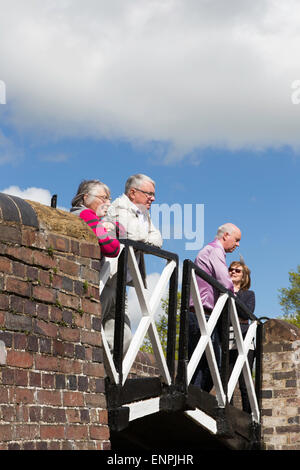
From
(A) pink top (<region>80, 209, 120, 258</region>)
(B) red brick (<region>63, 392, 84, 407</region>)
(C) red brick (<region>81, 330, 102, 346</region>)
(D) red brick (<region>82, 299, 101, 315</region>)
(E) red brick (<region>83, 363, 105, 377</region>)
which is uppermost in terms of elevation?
(A) pink top (<region>80, 209, 120, 258</region>)

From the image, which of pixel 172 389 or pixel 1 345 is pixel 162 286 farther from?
pixel 1 345

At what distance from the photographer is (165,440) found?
839cm

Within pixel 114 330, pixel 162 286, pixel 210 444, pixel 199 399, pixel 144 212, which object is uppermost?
pixel 144 212

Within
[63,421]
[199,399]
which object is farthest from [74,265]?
[199,399]

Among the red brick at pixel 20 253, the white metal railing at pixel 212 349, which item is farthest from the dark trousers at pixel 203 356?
the red brick at pixel 20 253

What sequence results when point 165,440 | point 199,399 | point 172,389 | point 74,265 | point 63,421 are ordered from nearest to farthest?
point 63,421 < point 74,265 < point 172,389 < point 199,399 < point 165,440

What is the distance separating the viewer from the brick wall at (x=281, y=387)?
952cm

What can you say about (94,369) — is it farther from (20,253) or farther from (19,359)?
(20,253)

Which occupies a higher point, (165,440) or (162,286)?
(162,286)

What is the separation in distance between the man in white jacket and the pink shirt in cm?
132

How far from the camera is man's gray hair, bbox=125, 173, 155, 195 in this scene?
5.51 m

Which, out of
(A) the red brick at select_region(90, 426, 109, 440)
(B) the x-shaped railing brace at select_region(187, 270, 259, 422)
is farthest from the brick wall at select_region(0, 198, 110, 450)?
(B) the x-shaped railing brace at select_region(187, 270, 259, 422)

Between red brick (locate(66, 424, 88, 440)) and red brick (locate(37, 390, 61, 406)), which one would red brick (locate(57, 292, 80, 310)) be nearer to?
red brick (locate(37, 390, 61, 406))

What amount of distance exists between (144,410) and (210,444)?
9.66ft
